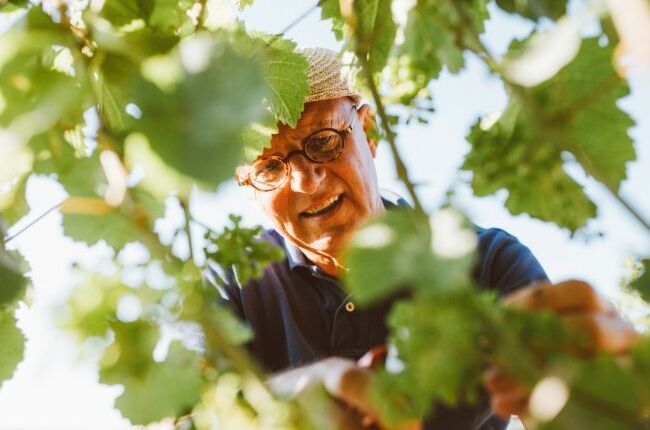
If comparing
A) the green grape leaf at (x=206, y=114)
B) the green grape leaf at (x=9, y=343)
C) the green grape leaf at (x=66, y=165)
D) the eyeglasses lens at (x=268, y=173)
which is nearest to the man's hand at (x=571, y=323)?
the green grape leaf at (x=206, y=114)

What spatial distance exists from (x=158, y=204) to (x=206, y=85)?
0.14 metres

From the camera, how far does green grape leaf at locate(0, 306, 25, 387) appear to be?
0.86 m

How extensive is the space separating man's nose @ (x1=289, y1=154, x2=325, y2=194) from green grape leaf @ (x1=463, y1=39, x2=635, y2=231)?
1024 mm

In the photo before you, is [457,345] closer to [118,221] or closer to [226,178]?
[226,178]

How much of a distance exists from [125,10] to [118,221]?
25 centimetres

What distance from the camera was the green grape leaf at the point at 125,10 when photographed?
770mm

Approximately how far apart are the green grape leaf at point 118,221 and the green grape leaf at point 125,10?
22 centimetres

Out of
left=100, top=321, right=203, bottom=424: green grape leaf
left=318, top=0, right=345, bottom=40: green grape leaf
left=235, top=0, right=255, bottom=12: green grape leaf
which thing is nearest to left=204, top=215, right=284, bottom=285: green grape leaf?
left=100, top=321, right=203, bottom=424: green grape leaf

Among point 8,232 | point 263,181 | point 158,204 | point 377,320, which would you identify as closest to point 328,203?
point 263,181

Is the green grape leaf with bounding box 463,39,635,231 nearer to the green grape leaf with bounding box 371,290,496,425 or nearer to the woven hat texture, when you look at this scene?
the green grape leaf with bounding box 371,290,496,425

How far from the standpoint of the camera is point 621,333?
59 centimetres

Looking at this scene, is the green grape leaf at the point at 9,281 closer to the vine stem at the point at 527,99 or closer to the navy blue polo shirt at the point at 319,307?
the vine stem at the point at 527,99

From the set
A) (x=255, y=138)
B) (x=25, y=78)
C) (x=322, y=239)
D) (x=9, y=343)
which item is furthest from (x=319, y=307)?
(x=25, y=78)

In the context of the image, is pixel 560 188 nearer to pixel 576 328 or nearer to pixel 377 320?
pixel 576 328
